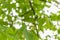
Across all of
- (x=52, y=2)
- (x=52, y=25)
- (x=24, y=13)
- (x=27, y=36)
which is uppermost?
(x=52, y=2)

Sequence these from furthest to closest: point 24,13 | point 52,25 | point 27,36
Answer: point 24,13, point 52,25, point 27,36

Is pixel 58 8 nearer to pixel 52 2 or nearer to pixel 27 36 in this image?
pixel 52 2

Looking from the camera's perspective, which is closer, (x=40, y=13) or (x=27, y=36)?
(x=27, y=36)

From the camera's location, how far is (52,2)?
1.06 m

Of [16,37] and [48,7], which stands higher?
[48,7]

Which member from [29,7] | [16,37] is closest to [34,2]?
[29,7]

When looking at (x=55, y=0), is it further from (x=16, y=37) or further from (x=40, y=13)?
(x=16, y=37)

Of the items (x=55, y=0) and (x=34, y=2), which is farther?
(x=55, y=0)

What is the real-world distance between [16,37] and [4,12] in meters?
0.55

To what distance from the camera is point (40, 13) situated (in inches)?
36.4

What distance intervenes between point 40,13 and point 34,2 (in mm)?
88

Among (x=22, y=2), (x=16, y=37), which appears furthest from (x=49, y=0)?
(x=16, y=37)

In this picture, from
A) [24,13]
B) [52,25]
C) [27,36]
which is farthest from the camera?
[24,13]

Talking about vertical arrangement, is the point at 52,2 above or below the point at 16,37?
above
